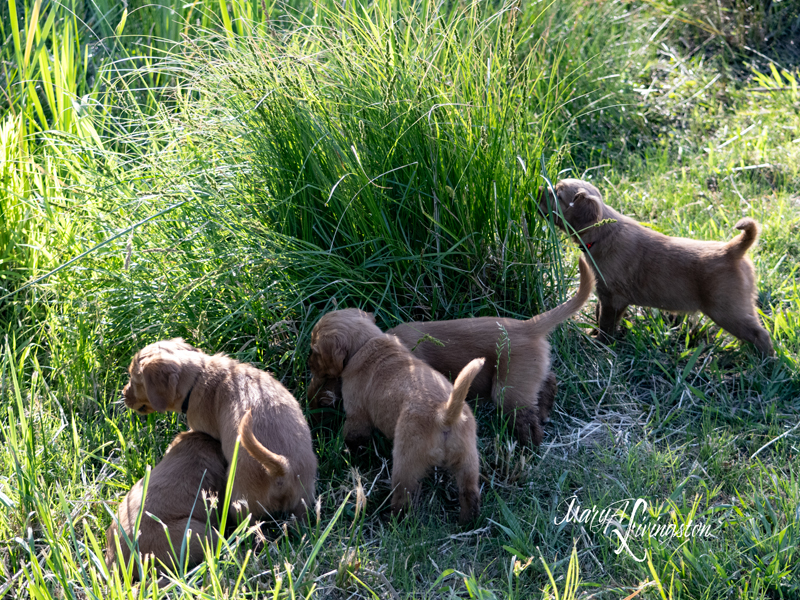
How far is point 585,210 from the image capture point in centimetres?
344

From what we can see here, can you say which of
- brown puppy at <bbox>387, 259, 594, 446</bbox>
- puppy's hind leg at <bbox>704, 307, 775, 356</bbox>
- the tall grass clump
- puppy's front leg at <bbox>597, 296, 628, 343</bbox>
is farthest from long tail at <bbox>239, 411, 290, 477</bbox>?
puppy's hind leg at <bbox>704, 307, 775, 356</bbox>

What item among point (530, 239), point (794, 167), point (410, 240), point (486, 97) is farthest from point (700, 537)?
point (794, 167)

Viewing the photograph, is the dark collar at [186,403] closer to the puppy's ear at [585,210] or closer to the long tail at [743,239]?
the puppy's ear at [585,210]

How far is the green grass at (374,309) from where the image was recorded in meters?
2.48

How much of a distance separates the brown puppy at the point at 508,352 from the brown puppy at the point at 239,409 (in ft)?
2.07

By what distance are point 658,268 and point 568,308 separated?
2.68 feet

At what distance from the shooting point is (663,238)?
11.7 feet

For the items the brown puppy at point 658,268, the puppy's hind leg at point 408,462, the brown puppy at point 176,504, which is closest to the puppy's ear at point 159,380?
the brown puppy at point 176,504

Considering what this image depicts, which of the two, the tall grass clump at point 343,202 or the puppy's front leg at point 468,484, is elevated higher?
the tall grass clump at point 343,202

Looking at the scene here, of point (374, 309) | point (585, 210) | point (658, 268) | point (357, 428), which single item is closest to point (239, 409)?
point (357, 428)

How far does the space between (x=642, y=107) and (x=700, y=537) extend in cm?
408

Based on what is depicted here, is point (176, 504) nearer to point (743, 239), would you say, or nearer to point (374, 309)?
point (374, 309)

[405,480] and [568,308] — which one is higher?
[568,308]

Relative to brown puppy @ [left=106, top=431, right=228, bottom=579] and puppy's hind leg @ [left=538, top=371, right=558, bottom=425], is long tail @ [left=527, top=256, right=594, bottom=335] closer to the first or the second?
puppy's hind leg @ [left=538, top=371, right=558, bottom=425]
